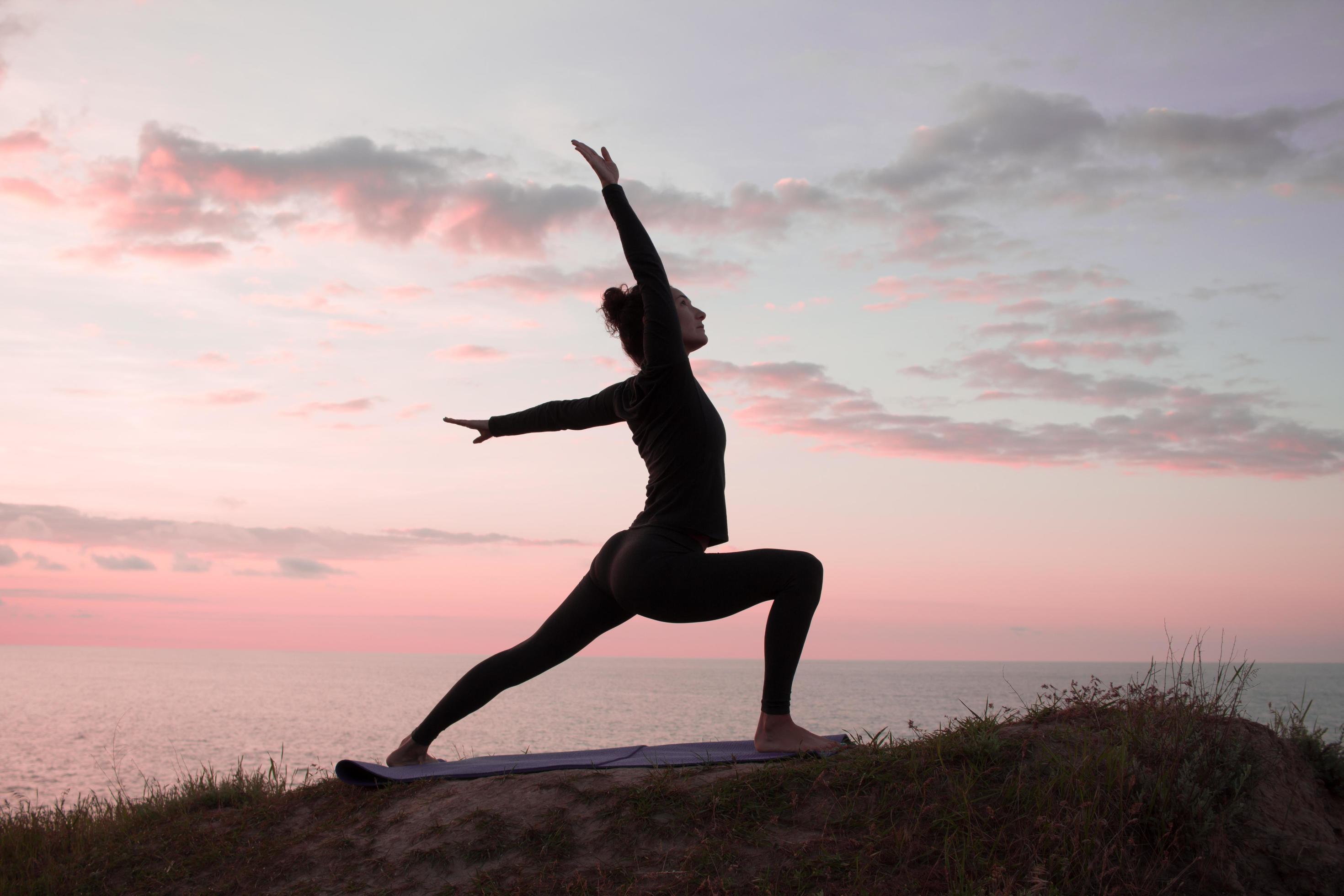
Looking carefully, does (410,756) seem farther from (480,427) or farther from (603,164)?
(603,164)

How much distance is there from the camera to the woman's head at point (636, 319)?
473 centimetres

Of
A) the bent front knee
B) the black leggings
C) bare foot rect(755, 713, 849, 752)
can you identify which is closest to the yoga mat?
bare foot rect(755, 713, 849, 752)

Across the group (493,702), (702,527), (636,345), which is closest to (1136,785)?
(702,527)

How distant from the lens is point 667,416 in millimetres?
4449

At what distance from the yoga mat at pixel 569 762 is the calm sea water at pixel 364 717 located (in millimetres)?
777

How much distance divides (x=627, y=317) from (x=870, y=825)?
275 centimetres

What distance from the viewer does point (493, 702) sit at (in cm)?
7619

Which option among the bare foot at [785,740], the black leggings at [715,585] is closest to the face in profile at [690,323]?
the black leggings at [715,585]

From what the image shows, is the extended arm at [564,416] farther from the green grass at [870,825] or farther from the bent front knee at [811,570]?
the green grass at [870,825]

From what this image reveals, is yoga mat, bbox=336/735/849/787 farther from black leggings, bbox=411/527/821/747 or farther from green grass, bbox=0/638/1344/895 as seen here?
black leggings, bbox=411/527/821/747

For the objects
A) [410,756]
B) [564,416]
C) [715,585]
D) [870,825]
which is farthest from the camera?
[410,756]

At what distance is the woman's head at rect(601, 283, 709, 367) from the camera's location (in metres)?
4.73

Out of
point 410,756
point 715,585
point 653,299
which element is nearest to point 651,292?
point 653,299

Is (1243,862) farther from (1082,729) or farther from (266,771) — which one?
(266,771)
